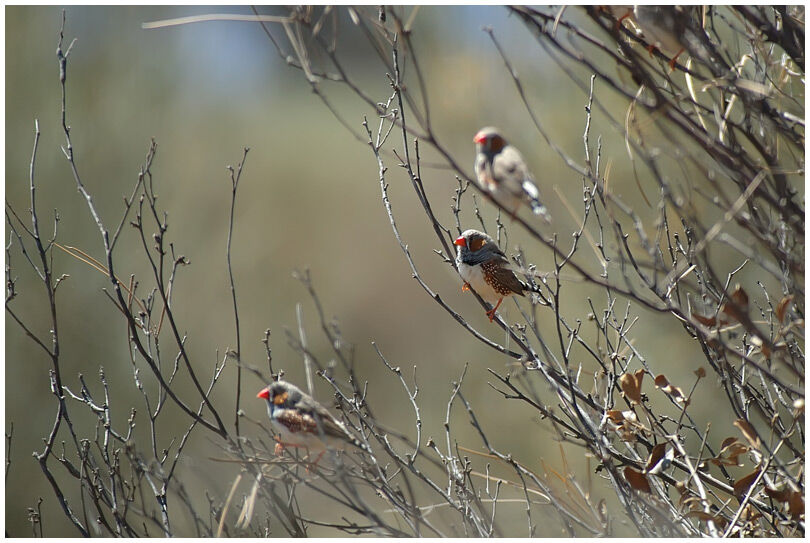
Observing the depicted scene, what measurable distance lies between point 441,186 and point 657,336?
3.32m

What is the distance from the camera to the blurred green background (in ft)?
22.6

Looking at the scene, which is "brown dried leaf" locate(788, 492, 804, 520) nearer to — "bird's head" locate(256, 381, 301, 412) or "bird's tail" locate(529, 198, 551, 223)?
"bird's tail" locate(529, 198, 551, 223)

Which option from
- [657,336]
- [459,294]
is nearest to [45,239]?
[459,294]

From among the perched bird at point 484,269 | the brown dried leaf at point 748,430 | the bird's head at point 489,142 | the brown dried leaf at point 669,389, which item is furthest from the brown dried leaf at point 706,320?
the perched bird at point 484,269

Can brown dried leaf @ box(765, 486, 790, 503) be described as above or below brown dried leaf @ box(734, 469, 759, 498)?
below

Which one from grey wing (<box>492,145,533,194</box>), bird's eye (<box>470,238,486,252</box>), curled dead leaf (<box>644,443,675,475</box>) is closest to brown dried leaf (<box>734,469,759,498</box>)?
curled dead leaf (<box>644,443,675,475</box>)

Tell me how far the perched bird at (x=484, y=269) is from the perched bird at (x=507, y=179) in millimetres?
728

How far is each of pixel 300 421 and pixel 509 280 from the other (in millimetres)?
1448

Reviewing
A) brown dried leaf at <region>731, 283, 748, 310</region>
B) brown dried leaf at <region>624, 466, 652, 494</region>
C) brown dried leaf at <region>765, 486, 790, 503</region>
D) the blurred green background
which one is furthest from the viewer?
the blurred green background

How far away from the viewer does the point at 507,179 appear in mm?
2715

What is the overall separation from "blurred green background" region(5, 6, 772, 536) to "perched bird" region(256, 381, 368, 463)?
1.50 metres

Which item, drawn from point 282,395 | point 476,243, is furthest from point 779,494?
point 476,243

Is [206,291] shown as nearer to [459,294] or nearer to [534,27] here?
[459,294]

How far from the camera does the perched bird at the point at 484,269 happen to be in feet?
11.9
